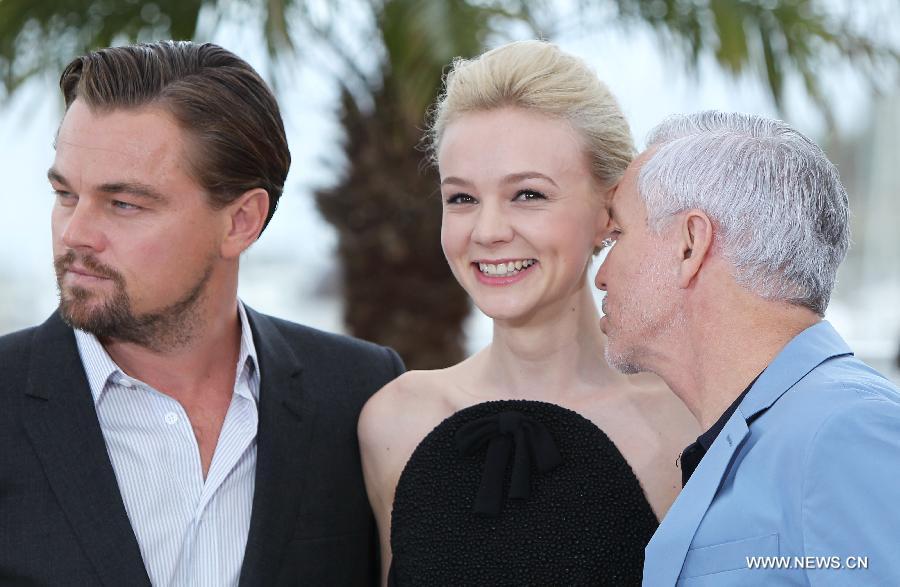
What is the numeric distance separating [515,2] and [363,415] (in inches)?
106

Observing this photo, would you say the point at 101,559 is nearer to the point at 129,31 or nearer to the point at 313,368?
the point at 313,368

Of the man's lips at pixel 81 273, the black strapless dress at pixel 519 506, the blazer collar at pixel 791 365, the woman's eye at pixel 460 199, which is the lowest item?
the black strapless dress at pixel 519 506

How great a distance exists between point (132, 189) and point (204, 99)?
30 cm

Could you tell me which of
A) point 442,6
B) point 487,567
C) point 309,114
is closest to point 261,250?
point 309,114

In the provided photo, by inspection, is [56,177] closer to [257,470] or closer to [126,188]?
[126,188]

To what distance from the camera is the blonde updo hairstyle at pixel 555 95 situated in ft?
7.93

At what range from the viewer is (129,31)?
183 inches

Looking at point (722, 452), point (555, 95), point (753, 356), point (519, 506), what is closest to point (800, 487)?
point (722, 452)

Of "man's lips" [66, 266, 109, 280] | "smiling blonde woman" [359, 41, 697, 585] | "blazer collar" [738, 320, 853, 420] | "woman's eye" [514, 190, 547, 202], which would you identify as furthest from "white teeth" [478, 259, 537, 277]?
"man's lips" [66, 266, 109, 280]

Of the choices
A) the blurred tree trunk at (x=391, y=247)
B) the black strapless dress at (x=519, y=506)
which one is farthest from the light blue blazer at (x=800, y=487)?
the blurred tree trunk at (x=391, y=247)

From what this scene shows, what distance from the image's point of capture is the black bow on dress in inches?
92.6

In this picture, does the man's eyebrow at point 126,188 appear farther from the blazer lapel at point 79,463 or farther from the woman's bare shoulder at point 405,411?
the woman's bare shoulder at point 405,411

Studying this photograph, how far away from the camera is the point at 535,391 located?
253 cm

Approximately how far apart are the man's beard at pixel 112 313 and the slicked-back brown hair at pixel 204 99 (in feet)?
0.97
